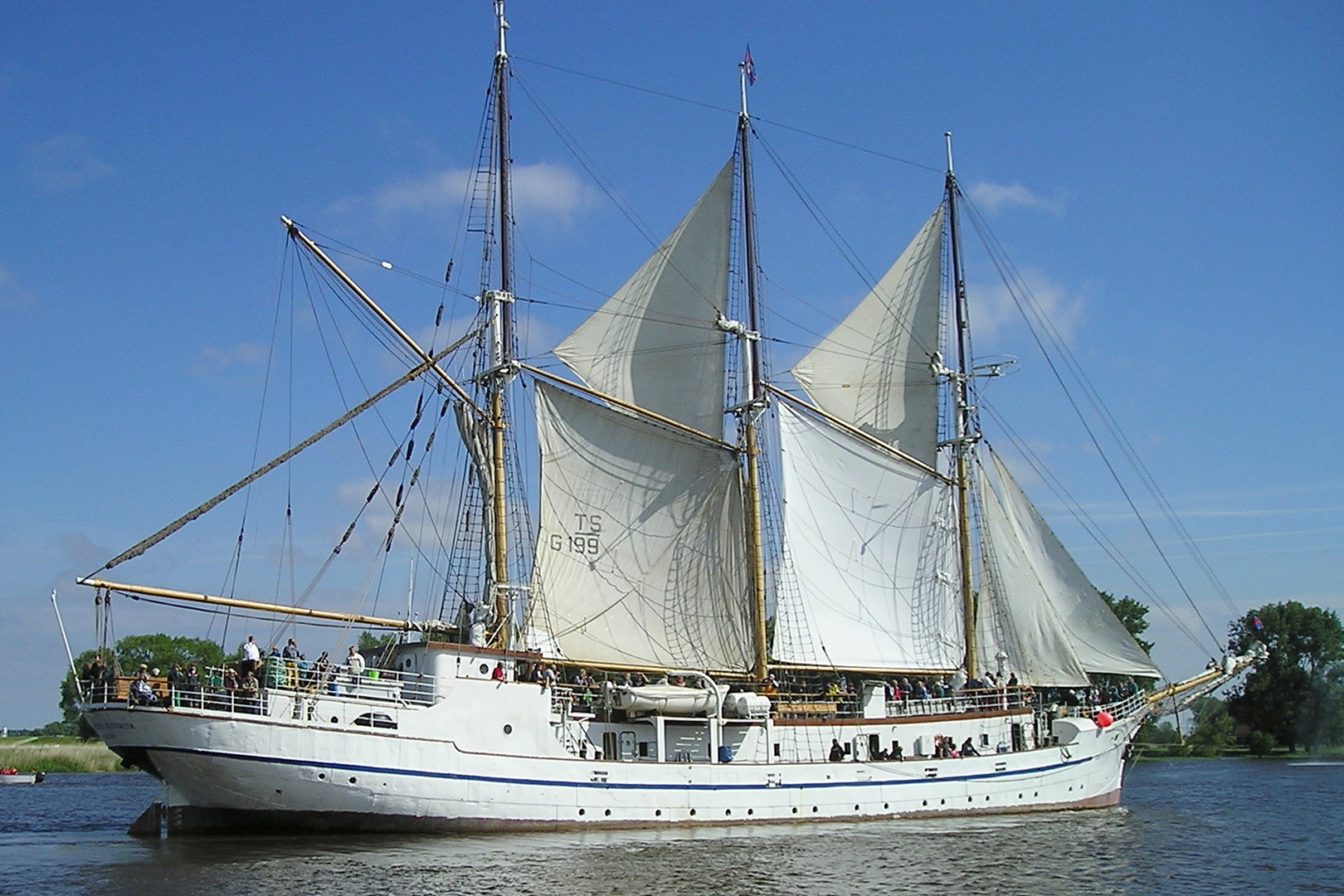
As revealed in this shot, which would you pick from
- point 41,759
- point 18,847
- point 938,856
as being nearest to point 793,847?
point 938,856

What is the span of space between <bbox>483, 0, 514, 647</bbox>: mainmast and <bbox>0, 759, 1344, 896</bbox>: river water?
10191mm

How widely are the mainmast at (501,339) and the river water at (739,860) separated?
1019 centimetres

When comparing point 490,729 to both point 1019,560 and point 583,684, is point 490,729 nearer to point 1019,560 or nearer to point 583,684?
point 583,684

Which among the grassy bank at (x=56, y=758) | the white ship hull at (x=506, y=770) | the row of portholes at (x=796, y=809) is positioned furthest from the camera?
the grassy bank at (x=56, y=758)

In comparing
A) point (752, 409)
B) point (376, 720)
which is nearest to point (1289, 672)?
point (752, 409)

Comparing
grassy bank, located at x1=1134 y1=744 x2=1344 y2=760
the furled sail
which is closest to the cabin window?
the furled sail

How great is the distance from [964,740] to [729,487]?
11947mm

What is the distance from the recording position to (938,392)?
2093 inches

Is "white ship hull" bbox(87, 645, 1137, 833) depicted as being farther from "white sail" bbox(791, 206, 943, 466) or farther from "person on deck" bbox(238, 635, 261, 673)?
"white sail" bbox(791, 206, 943, 466)

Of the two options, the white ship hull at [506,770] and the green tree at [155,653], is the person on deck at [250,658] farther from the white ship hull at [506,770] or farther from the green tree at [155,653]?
the green tree at [155,653]

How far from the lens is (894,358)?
5244 centimetres

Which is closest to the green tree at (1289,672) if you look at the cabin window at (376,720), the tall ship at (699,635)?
the tall ship at (699,635)

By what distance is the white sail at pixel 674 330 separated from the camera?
45.4m

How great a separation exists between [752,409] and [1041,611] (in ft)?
44.4
